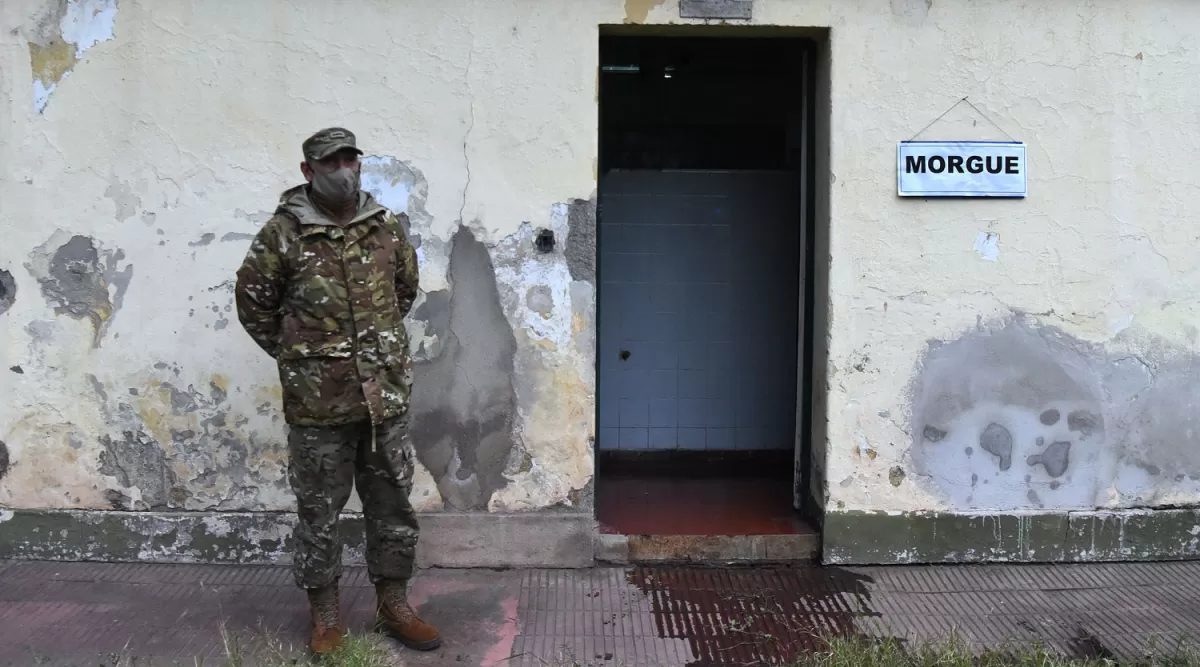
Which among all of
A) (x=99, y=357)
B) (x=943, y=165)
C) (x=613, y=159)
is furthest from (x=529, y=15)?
(x=99, y=357)

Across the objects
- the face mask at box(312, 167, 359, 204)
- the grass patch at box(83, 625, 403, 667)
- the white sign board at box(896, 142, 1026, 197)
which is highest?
the white sign board at box(896, 142, 1026, 197)

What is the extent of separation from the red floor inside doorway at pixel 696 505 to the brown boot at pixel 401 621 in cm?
124

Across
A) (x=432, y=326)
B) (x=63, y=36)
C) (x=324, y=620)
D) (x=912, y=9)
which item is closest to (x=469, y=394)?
(x=432, y=326)

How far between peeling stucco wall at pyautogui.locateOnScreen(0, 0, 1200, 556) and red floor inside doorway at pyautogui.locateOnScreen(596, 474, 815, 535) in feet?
1.48

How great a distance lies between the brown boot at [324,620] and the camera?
3.35 metres

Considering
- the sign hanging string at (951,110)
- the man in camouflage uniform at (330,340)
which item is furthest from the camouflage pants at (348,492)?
the sign hanging string at (951,110)

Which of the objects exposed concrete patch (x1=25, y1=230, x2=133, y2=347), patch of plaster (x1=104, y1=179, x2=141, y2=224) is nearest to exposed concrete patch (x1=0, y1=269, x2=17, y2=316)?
exposed concrete patch (x1=25, y1=230, x2=133, y2=347)

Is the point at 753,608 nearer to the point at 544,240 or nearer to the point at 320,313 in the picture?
the point at 544,240

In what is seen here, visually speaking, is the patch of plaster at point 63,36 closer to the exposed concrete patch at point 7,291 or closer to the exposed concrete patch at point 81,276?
the exposed concrete patch at point 81,276

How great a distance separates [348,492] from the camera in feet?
11.1

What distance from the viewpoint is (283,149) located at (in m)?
4.13

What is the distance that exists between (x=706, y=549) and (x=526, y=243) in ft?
6.01

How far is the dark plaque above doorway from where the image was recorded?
4.15m

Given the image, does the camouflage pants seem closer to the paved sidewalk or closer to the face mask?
the paved sidewalk
